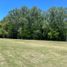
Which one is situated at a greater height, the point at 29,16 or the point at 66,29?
the point at 29,16

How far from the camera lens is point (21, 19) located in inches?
2381

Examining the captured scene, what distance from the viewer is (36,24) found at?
57625 millimetres

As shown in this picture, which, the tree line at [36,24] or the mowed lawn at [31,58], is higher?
the tree line at [36,24]

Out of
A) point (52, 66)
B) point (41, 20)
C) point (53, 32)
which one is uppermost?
point (41, 20)

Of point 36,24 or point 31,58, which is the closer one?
point 31,58

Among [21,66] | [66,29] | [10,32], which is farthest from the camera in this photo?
[10,32]

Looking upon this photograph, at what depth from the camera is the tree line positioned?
5469cm

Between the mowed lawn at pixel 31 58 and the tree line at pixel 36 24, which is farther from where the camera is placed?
the tree line at pixel 36 24

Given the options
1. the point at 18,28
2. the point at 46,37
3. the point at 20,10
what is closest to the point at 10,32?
the point at 18,28

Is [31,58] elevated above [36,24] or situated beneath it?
situated beneath

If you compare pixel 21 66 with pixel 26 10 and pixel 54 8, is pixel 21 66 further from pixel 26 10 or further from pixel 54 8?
pixel 26 10

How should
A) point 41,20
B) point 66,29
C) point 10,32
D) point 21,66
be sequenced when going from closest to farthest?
point 21,66 → point 66,29 → point 41,20 → point 10,32

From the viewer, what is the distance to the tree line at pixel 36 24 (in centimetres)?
5469

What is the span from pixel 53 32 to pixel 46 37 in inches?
138
